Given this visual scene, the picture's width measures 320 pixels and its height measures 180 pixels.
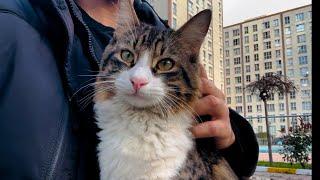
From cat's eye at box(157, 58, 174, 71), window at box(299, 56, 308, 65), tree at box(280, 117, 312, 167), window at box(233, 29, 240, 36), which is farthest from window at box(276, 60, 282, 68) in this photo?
cat's eye at box(157, 58, 174, 71)

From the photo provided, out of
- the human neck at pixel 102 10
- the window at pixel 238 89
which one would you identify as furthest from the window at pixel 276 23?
the human neck at pixel 102 10

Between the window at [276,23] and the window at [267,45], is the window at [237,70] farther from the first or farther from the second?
the window at [276,23]

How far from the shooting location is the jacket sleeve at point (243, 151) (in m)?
1.14

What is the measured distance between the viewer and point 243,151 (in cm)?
115

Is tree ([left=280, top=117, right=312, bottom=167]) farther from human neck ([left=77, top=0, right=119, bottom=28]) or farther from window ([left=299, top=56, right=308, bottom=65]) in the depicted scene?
window ([left=299, top=56, right=308, bottom=65])

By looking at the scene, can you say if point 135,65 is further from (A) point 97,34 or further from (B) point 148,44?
(A) point 97,34

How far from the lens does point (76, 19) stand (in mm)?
928

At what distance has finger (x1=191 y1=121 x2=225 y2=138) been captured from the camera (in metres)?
0.96

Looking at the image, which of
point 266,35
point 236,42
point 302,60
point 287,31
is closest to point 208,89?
point 302,60

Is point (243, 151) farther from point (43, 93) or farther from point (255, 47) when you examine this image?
point (255, 47)

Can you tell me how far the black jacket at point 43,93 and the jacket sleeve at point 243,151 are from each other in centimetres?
45
